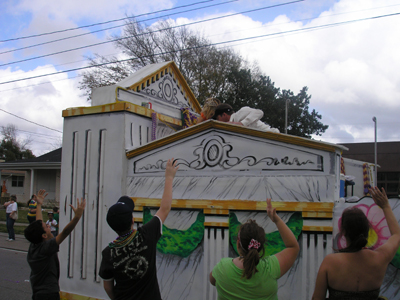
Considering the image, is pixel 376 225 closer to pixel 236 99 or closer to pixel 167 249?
pixel 167 249

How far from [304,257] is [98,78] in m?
25.3

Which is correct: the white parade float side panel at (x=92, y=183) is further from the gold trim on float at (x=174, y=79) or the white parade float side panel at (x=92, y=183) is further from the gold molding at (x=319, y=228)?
the gold molding at (x=319, y=228)

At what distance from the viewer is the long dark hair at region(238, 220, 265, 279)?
2.24 metres

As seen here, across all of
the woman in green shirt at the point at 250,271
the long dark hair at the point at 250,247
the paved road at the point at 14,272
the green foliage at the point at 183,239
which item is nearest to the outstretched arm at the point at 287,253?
the woman in green shirt at the point at 250,271

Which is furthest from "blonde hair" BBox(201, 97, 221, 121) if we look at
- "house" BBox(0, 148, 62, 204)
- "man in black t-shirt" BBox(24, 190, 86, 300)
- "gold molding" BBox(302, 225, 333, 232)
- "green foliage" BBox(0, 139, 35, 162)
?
"green foliage" BBox(0, 139, 35, 162)

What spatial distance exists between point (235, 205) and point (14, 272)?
21.4 ft

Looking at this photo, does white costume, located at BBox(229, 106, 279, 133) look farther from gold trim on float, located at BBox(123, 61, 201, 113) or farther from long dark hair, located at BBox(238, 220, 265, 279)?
long dark hair, located at BBox(238, 220, 265, 279)

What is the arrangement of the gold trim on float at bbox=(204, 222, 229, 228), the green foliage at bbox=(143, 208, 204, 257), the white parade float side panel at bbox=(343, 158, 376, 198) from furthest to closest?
the white parade float side panel at bbox=(343, 158, 376, 198) < the green foliage at bbox=(143, 208, 204, 257) < the gold trim on float at bbox=(204, 222, 229, 228)

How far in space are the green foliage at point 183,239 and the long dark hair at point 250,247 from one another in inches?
77.7

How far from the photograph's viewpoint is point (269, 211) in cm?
255

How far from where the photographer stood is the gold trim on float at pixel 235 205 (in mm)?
3625

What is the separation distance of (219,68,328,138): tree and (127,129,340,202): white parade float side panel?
17.9m

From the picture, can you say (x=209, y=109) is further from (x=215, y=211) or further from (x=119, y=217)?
(x=119, y=217)

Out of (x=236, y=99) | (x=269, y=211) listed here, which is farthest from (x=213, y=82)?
(x=269, y=211)
